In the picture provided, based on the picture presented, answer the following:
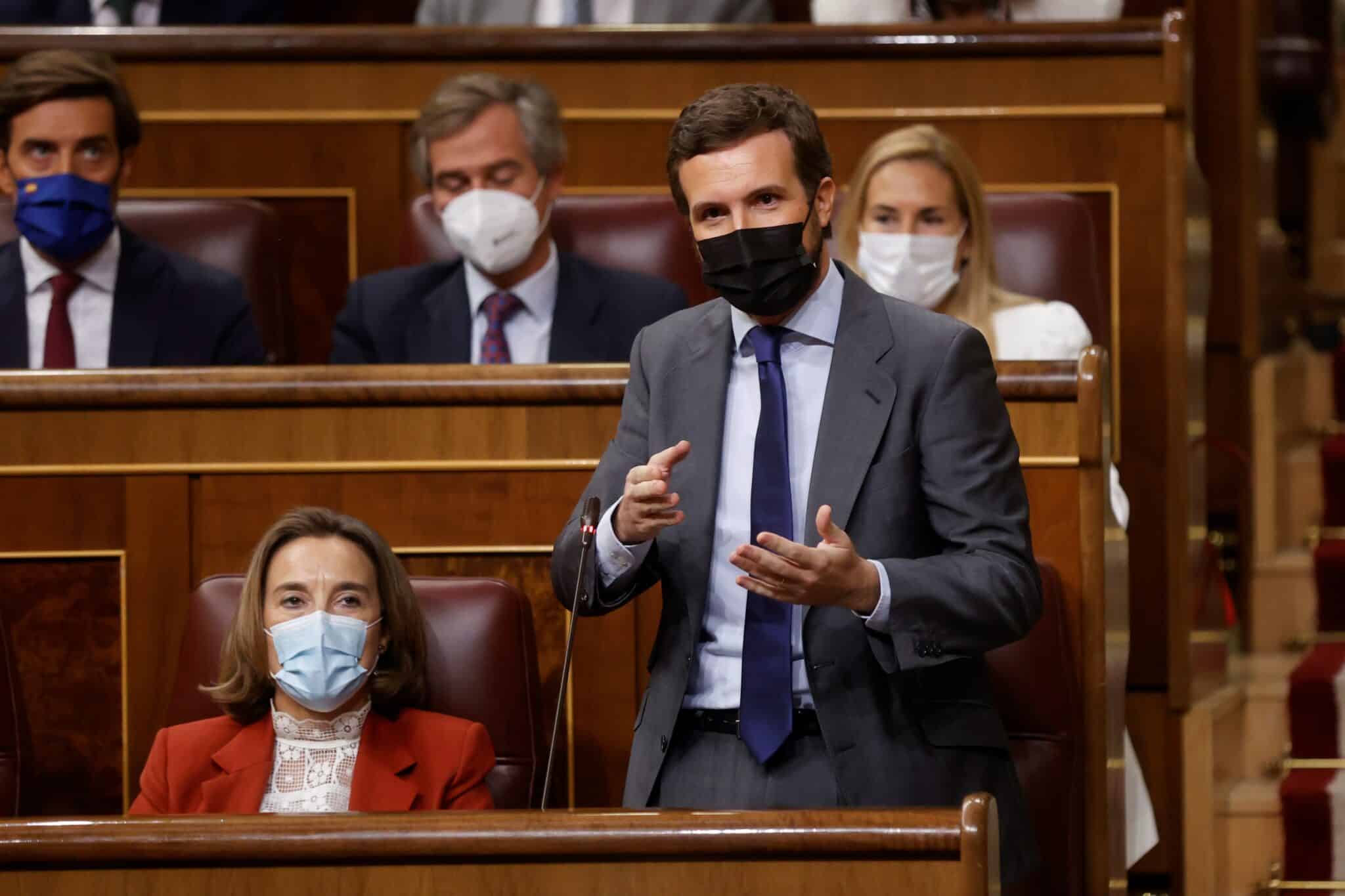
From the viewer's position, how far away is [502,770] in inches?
58.7

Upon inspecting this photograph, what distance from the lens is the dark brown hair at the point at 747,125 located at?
1.29 meters

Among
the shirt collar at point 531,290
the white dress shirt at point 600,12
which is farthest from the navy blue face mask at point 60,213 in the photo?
the white dress shirt at point 600,12

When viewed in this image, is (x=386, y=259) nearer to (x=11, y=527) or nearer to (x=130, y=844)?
(x=11, y=527)

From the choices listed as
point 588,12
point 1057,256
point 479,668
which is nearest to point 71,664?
point 479,668

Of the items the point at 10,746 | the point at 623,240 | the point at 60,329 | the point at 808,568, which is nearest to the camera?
the point at 808,568

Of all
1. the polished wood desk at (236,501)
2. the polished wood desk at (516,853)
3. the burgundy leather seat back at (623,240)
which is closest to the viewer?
the polished wood desk at (516,853)

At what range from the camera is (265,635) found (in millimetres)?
1457

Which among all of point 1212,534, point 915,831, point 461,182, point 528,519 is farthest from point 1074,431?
point 1212,534

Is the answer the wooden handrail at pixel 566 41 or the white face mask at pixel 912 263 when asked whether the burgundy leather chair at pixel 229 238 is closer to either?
the wooden handrail at pixel 566 41

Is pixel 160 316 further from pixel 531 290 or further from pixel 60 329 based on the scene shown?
pixel 531 290

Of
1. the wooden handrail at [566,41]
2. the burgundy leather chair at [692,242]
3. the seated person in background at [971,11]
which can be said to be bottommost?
the burgundy leather chair at [692,242]

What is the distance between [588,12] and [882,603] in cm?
152

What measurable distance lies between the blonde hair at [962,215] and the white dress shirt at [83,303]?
767 millimetres

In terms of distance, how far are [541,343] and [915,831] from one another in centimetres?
117
